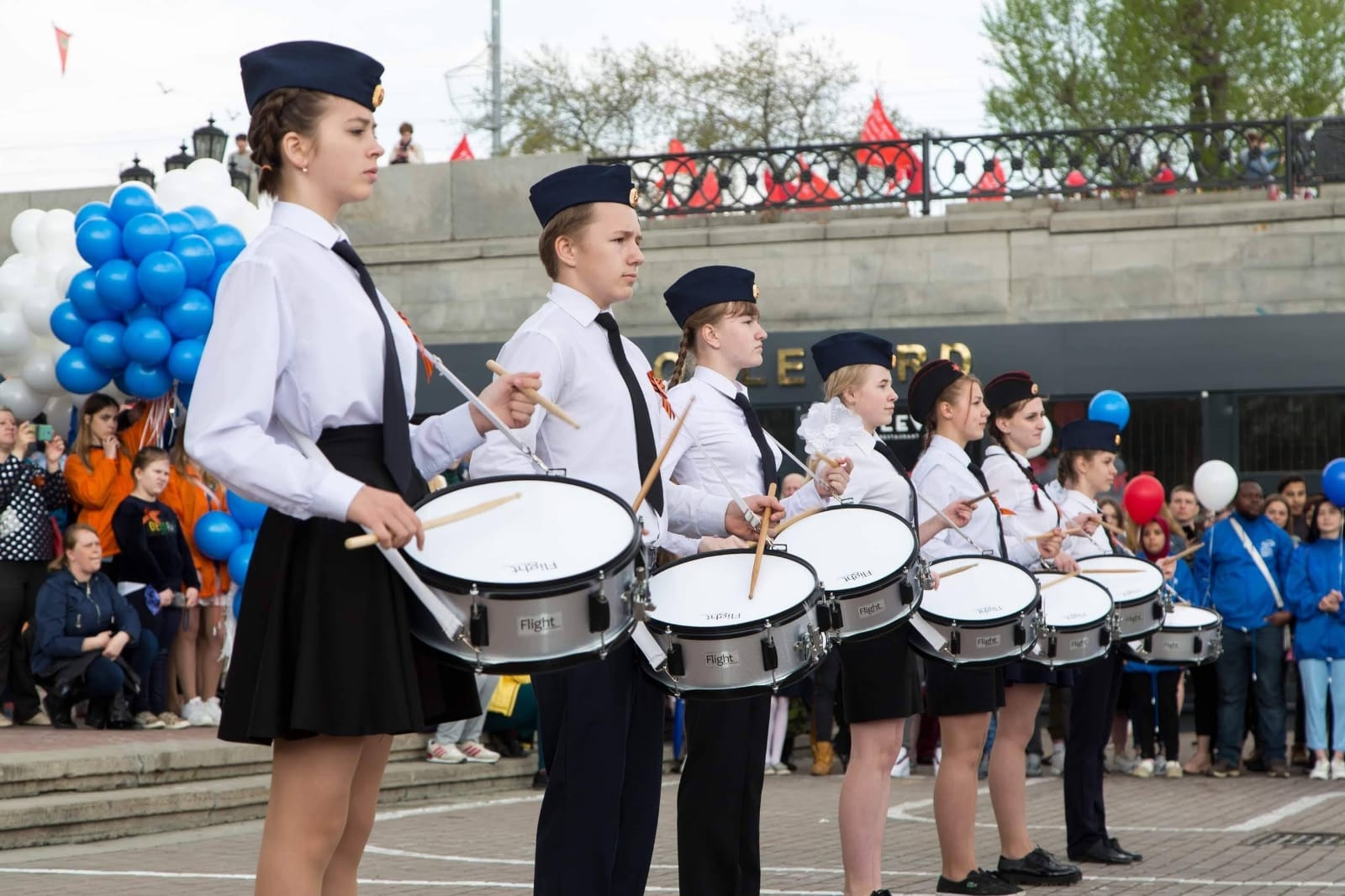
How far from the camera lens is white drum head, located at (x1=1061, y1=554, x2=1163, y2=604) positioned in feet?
26.3

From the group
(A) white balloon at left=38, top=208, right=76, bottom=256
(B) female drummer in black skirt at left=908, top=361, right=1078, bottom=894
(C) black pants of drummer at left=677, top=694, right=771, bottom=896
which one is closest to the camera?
(C) black pants of drummer at left=677, top=694, right=771, bottom=896

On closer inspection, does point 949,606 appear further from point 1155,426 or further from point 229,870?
point 1155,426

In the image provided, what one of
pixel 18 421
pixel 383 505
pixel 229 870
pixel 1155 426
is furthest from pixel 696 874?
pixel 1155 426

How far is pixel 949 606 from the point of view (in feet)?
21.3

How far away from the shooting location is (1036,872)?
285 inches

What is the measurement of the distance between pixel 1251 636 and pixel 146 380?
27.7 ft

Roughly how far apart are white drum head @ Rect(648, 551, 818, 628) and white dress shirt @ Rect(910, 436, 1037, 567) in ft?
6.65

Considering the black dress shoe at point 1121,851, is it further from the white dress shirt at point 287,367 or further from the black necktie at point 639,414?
the white dress shirt at point 287,367

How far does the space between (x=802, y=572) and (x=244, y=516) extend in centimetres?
800

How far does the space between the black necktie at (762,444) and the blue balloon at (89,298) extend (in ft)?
23.7

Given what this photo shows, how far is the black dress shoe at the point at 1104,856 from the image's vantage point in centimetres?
793

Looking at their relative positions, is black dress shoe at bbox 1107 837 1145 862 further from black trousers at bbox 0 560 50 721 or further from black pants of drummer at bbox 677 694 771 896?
black trousers at bbox 0 560 50 721

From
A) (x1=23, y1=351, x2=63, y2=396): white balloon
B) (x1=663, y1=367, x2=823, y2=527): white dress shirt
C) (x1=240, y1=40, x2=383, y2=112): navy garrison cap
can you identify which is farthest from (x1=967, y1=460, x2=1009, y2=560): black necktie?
(x1=23, y1=351, x2=63, y2=396): white balloon

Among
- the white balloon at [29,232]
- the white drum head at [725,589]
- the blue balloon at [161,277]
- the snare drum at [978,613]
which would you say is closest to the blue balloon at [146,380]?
the blue balloon at [161,277]
